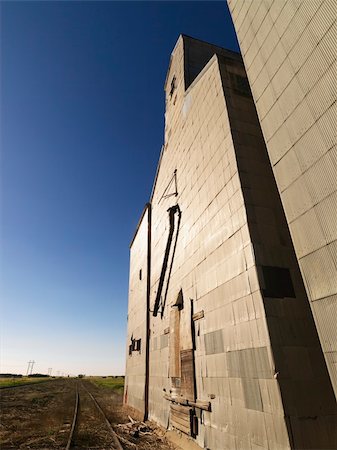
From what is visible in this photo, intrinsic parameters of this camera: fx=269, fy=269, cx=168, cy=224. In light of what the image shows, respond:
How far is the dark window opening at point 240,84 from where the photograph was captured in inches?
442

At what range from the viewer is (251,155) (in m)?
9.58

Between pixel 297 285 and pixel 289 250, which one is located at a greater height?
pixel 289 250

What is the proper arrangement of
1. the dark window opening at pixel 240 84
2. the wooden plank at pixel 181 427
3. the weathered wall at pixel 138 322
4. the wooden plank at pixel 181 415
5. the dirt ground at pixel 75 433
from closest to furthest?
the wooden plank at pixel 181 427, the wooden plank at pixel 181 415, the dirt ground at pixel 75 433, the dark window opening at pixel 240 84, the weathered wall at pixel 138 322

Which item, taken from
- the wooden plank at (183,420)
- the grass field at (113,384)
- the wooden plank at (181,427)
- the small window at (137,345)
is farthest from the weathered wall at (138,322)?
the grass field at (113,384)

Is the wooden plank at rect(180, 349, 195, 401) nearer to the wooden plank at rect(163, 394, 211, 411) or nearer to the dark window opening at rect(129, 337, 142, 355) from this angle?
the wooden plank at rect(163, 394, 211, 411)

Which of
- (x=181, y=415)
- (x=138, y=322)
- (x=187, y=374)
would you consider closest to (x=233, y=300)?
(x=187, y=374)

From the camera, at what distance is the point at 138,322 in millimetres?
20781

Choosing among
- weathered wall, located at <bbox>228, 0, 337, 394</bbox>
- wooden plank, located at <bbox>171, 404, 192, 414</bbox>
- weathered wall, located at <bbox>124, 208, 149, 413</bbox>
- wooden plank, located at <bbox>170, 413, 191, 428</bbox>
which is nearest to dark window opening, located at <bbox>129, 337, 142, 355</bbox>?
weathered wall, located at <bbox>124, 208, 149, 413</bbox>

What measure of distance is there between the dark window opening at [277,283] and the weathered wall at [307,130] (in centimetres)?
127

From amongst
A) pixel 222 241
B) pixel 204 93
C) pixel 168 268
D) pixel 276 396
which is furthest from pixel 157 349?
pixel 204 93

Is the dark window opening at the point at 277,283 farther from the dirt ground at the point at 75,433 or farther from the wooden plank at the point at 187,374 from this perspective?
the dirt ground at the point at 75,433

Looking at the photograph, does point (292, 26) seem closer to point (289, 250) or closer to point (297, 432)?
point (289, 250)

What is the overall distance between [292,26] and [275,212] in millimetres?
5117

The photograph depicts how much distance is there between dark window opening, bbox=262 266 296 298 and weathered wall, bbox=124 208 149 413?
13.0 metres
